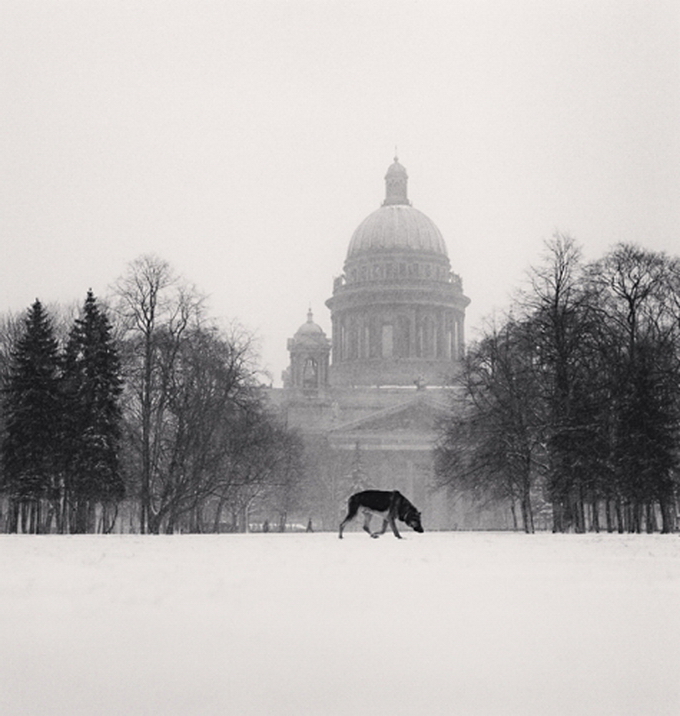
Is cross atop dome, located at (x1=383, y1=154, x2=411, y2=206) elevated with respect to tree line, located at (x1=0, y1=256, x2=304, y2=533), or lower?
elevated

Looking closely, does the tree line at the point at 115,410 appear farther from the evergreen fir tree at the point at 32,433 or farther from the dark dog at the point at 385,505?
the dark dog at the point at 385,505

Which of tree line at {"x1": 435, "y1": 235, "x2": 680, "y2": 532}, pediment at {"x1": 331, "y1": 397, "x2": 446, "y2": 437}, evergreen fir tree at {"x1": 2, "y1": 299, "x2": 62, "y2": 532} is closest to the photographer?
tree line at {"x1": 435, "y1": 235, "x2": 680, "y2": 532}

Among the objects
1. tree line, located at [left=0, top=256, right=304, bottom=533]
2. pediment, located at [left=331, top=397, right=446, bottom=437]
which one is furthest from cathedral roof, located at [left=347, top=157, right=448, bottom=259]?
tree line, located at [left=0, top=256, right=304, bottom=533]

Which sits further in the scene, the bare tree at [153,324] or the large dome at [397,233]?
the large dome at [397,233]

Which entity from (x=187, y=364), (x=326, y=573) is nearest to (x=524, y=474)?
(x=187, y=364)

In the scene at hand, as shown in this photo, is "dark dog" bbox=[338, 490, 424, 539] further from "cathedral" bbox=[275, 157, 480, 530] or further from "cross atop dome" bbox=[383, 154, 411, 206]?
"cross atop dome" bbox=[383, 154, 411, 206]

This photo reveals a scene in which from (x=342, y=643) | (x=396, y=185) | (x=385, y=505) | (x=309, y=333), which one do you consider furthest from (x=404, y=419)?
(x=342, y=643)

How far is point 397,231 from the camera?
126 metres

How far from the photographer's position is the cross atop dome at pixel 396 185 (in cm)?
13150

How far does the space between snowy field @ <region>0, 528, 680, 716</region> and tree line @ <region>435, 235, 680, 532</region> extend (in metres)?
18.4

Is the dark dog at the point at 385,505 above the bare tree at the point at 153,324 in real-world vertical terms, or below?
below

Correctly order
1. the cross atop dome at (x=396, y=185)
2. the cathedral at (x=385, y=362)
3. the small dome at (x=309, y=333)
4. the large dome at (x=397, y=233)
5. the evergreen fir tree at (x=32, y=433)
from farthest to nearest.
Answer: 1. the cross atop dome at (x=396, y=185)
2. the large dome at (x=397, y=233)
3. the small dome at (x=309, y=333)
4. the cathedral at (x=385, y=362)
5. the evergreen fir tree at (x=32, y=433)

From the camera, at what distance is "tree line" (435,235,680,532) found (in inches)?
1329

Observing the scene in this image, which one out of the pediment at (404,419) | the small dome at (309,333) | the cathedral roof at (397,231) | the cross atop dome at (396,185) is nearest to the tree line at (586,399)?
the pediment at (404,419)
